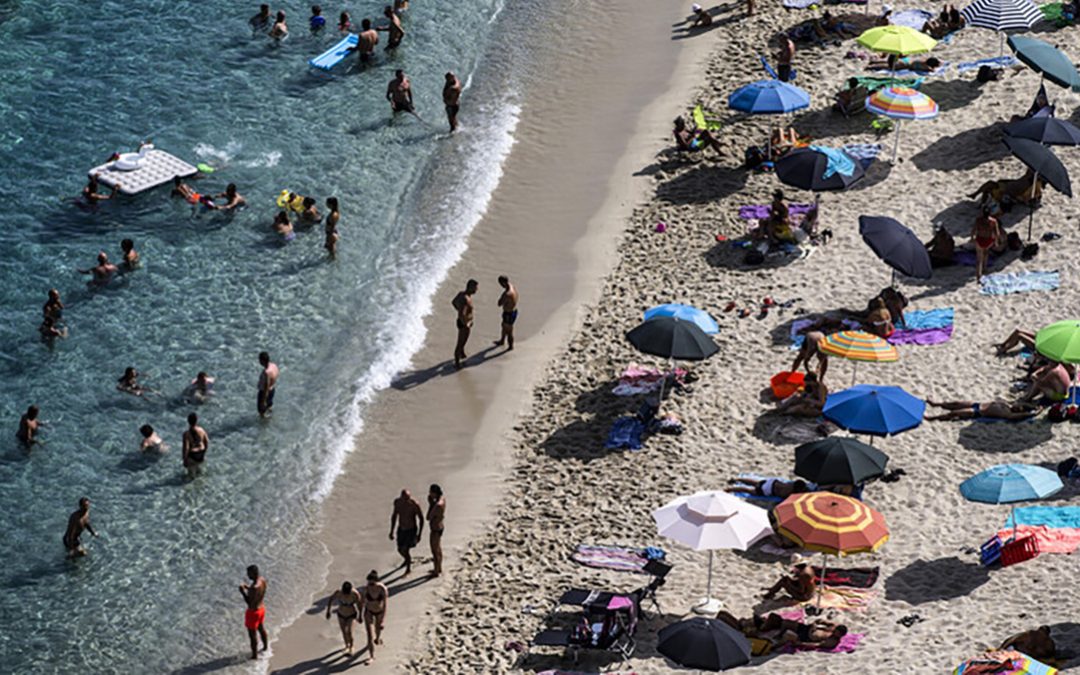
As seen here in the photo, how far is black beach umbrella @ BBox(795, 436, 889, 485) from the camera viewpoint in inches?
1117

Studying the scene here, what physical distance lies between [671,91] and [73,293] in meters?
14.7

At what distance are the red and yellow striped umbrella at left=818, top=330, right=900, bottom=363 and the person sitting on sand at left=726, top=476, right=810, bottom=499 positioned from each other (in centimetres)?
271

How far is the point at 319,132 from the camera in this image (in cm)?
4281

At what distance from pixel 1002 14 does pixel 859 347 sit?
13651 millimetres

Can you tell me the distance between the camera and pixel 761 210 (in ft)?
127

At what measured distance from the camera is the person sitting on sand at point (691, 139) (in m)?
40.9

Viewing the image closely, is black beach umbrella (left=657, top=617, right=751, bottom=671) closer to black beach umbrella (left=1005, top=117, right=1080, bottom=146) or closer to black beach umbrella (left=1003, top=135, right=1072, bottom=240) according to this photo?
black beach umbrella (left=1003, top=135, right=1072, bottom=240)

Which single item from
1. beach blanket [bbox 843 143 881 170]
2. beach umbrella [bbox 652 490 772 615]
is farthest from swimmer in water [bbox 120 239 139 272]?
beach blanket [bbox 843 143 881 170]

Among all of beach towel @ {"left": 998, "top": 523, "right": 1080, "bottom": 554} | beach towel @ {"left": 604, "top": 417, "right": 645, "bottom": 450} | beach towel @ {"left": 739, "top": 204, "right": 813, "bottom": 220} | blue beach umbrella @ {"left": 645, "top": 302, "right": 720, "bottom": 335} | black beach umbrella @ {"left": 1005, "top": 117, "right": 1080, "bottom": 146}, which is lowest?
beach towel @ {"left": 604, "top": 417, "right": 645, "bottom": 450}

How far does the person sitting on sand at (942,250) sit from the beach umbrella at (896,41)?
21.4ft

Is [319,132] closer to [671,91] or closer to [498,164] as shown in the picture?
[498,164]

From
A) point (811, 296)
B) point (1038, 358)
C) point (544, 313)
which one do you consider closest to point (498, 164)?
point (544, 313)

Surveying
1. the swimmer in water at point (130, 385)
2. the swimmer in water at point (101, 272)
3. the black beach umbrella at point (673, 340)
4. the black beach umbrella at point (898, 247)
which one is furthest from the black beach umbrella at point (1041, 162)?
the swimmer in water at point (101, 272)

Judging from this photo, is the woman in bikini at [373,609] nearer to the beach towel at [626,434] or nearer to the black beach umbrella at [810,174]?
the beach towel at [626,434]
